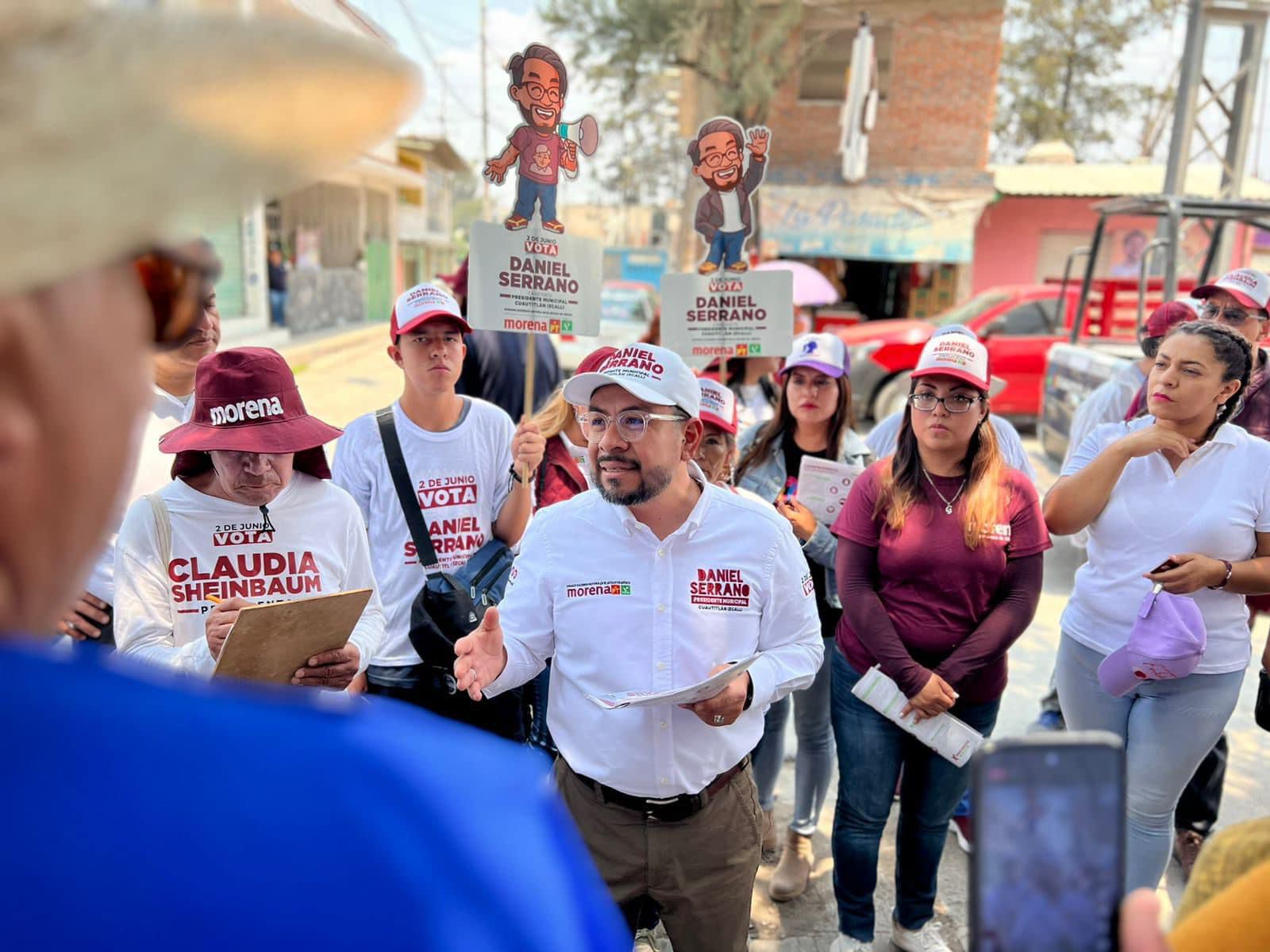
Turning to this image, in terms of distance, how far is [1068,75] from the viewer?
27.2 meters

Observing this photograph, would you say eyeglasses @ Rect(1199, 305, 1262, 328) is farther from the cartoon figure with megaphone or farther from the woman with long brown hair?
the cartoon figure with megaphone

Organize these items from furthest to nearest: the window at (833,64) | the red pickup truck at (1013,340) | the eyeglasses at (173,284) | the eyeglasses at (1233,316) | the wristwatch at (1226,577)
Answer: the window at (833,64)
the red pickup truck at (1013,340)
the eyeglasses at (1233,316)
the wristwatch at (1226,577)
the eyeglasses at (173,284)

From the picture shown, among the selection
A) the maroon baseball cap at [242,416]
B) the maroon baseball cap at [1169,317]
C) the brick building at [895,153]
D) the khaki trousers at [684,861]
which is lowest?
the khaki trousers at [684,861]

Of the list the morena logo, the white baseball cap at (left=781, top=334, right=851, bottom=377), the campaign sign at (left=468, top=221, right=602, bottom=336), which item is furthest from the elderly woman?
the white baseball cap at (left=781, top=334, right=851, bottom=377)

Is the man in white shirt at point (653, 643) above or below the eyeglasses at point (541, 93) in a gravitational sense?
below

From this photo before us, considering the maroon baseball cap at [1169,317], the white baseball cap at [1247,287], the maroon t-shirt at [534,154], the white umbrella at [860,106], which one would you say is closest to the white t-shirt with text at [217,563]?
the maroon t-shirt at [534,154]

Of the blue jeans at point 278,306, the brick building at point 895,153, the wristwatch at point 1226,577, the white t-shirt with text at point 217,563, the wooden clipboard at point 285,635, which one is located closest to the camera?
the wooden clipboard at point 285,635

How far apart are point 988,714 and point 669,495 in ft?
5.08

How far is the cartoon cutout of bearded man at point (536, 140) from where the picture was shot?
11.5 feet

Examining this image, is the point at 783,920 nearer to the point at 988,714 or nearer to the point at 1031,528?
the point at 988,714

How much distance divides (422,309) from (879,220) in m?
17.1

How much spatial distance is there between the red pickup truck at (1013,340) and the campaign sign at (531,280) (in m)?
8.25

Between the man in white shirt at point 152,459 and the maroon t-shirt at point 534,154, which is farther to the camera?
the maroon t-shirt at point 534,154

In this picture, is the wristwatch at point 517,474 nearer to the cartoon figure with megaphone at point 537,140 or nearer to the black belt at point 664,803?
the cartoon figure with megaphone at point 537,140
